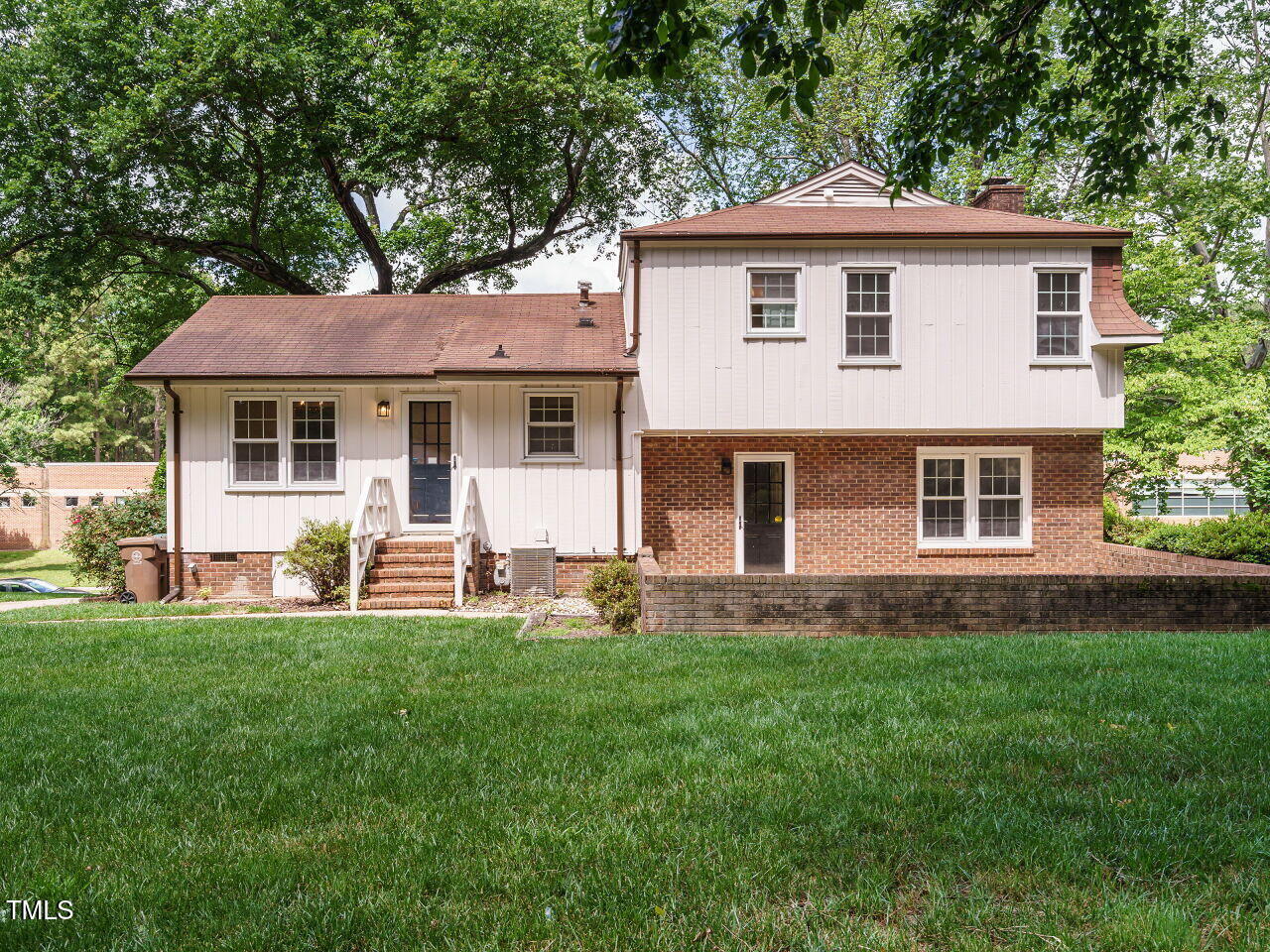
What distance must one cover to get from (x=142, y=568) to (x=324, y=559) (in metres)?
3.65

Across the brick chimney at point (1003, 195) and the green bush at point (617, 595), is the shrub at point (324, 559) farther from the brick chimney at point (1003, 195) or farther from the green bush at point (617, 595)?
the brick chimney at point (1003, 195)

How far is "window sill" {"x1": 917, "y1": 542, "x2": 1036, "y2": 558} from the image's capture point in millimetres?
13883

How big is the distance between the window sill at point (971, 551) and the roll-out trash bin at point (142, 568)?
12.7 meters

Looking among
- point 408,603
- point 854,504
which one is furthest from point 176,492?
point 854,504

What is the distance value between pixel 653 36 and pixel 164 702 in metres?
5.44

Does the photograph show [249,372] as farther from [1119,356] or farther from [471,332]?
[1119,356]

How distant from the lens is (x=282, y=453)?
1367 centimetres

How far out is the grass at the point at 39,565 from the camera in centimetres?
2950

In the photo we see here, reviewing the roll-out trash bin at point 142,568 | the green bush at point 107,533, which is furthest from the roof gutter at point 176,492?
the green bush at point 107,533

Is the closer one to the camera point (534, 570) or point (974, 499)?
point (534, 570)

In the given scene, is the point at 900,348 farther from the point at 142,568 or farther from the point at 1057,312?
the point at 142,568

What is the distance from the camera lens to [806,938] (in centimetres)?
265

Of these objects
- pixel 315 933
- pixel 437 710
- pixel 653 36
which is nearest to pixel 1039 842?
pixel 315 933

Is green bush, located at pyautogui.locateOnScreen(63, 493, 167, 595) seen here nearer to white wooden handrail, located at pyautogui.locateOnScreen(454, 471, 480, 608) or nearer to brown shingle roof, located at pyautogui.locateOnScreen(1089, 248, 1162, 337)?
white wooden handrail, located at pyautogui.locateOnScreen(454, 471, 480, 608)
